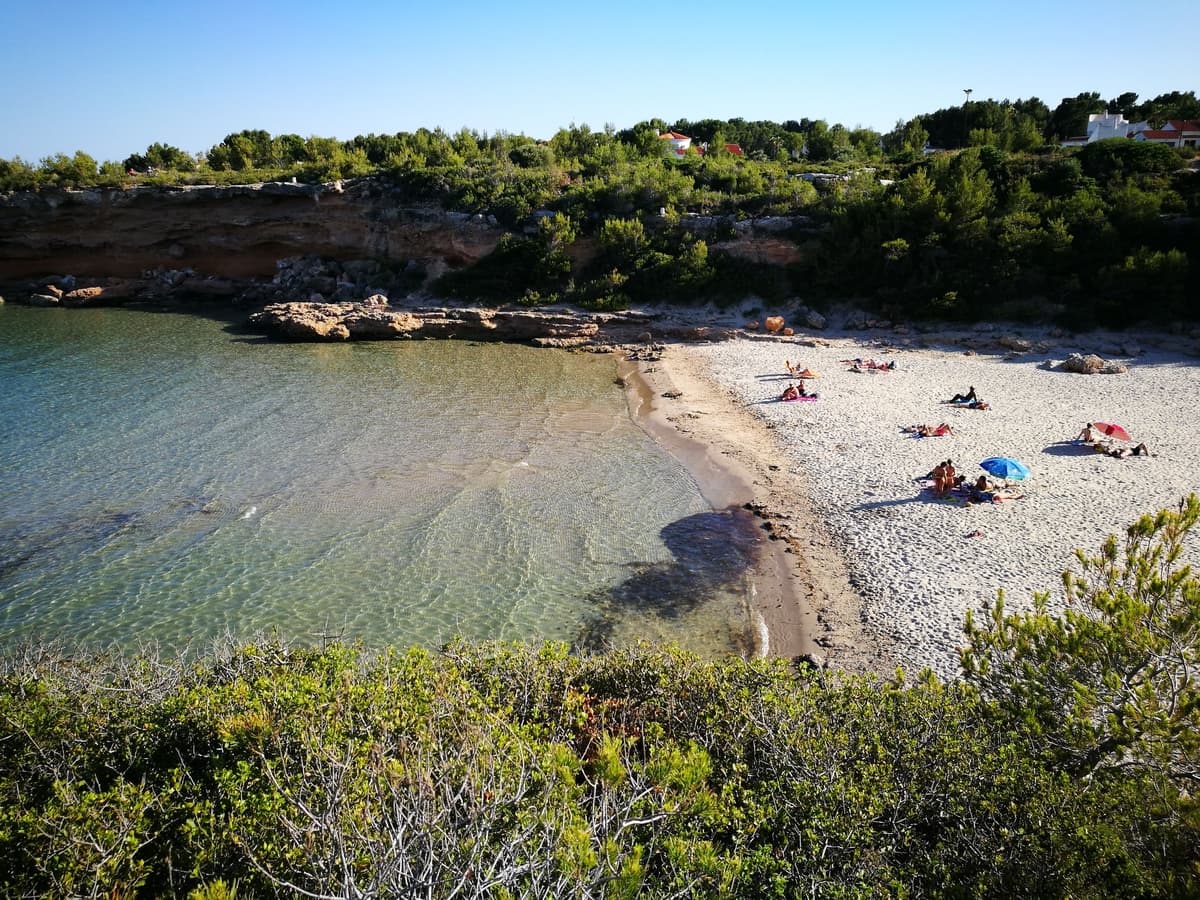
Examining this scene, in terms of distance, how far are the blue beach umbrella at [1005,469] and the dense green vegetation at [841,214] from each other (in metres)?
16.3

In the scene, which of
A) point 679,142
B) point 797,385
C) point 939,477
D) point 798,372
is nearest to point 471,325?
point 798,372

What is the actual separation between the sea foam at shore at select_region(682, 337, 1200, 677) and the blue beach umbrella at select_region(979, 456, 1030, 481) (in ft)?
1.02

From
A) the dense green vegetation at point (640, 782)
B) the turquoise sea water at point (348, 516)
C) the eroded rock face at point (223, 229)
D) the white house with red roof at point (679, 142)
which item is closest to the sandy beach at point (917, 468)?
the turquoise sea water at point (348, 516)

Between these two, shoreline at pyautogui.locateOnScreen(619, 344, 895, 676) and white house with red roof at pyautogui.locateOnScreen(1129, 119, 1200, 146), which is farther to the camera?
white house with red roof at pyautogui.locateOnScreen(1129, 119, 1200, 146)

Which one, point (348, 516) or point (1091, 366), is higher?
point (1091, 366)

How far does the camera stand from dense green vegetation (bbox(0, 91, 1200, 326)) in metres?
28.0

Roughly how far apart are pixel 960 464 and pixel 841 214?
64.8ft

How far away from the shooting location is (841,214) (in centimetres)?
3269

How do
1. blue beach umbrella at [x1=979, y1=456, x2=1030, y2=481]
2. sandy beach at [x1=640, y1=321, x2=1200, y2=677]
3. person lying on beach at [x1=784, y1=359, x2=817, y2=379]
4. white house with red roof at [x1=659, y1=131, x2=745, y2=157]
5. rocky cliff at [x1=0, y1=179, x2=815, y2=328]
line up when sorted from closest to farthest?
sandy beach at [x1=640, y1=321, x2=1200, y2=677] < blue beach umbrella at [x1=979, y1=456, x2=1030, y2=481] < person lying on beach at [x1=784, y1=359, x2=817, y2=379] < rocky cliff at [x1=0, y1=179, x2=815, y2=328] < white house with red roof at [x1=659, y1=131, x2=745, y2=157]

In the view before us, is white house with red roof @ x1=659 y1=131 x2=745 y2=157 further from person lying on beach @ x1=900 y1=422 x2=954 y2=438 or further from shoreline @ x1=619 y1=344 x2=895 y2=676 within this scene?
person lying on beach @ x1=900 y1=422 x2=954 y2=438

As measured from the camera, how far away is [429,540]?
14414mm

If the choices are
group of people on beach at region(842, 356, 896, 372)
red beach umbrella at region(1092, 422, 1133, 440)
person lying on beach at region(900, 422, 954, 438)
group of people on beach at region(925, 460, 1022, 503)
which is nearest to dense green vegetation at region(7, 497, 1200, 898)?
group of people on beach at region(925, 460, 1022, 503)

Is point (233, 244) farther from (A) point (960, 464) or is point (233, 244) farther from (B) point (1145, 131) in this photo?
(B) point (1145, 131)

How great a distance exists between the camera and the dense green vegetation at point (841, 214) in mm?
28016
